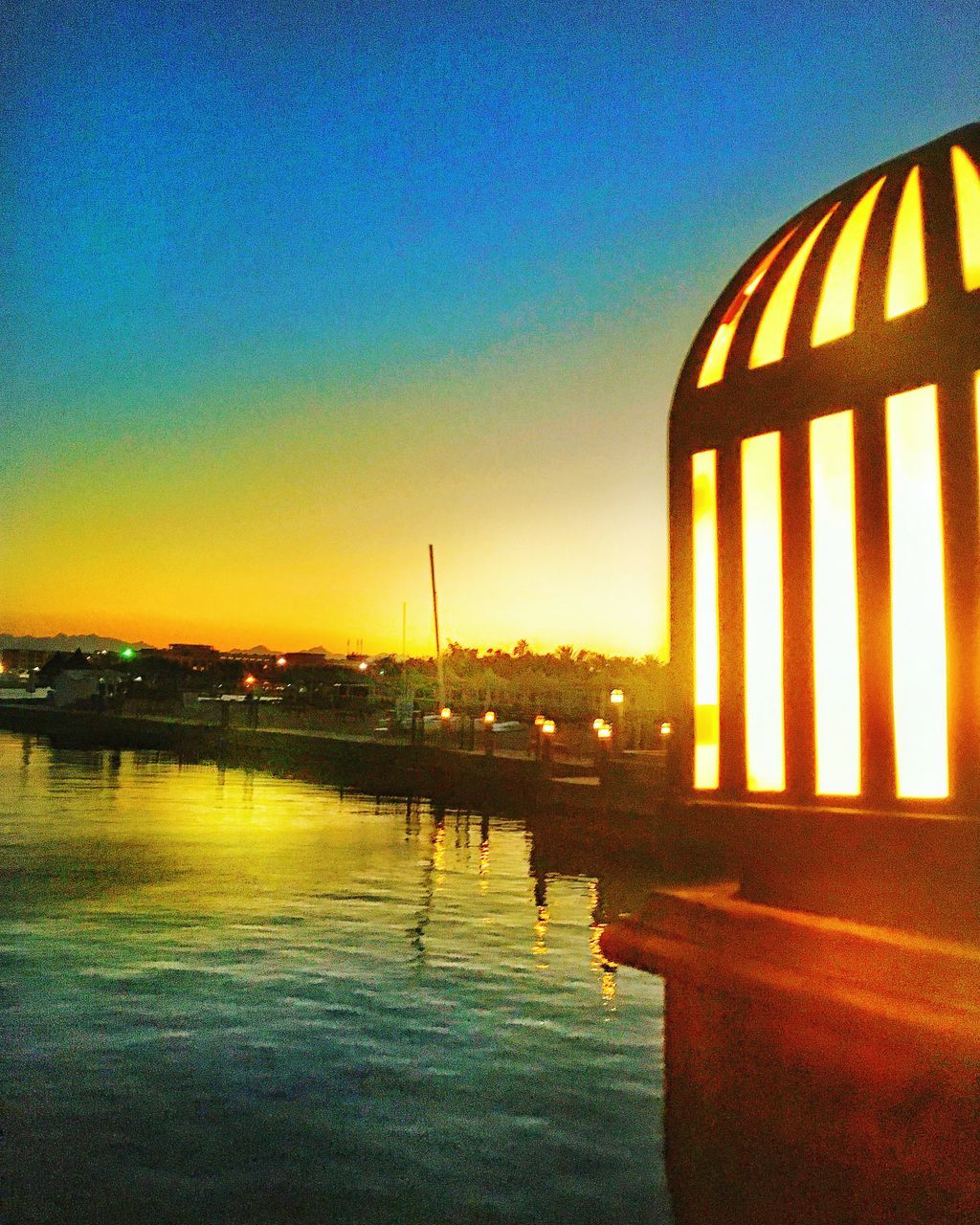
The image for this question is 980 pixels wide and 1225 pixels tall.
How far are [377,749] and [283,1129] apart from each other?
103 ft

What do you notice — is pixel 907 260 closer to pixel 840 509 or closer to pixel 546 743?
pixel 840 509

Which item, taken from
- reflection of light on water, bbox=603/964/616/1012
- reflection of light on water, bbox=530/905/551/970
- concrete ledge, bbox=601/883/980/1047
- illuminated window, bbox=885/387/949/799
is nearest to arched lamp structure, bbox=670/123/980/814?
illuminated window, bbox=885/387/949/799

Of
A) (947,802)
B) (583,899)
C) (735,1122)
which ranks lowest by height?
(583,899)

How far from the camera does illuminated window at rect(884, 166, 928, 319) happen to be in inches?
117

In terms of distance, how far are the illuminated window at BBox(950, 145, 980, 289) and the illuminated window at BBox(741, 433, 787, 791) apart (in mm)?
653

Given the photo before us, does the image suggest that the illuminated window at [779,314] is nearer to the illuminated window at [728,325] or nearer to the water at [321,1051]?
the illuminated window at [728,325]

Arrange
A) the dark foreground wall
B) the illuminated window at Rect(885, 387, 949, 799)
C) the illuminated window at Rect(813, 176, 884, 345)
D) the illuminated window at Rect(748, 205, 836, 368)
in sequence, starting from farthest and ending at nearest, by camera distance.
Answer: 1. the dark foreground wall
2. the illuminated window at Rect(748, 205, 836, 368)
3. the illuminated window at Rect(813, 176, 884, 345)
4. the illuminated window at Rect(885, 387, 949, 799)

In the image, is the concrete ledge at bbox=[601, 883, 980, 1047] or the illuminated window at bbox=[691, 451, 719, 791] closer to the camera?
the concrete ledge at bbox=[601, 883, 980, 1047]

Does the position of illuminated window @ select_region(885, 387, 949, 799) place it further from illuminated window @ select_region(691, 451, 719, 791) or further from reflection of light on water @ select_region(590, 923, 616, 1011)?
reflection of light on water @ select_region(590, 923, 616, 1011)

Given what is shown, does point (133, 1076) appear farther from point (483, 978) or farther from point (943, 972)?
point (943, 972)

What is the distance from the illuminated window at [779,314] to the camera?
3.28 meters

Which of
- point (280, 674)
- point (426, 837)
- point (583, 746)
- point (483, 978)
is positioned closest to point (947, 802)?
point (483, 978)

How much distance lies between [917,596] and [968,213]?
103cm

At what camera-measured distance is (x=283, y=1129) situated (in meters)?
7.86
